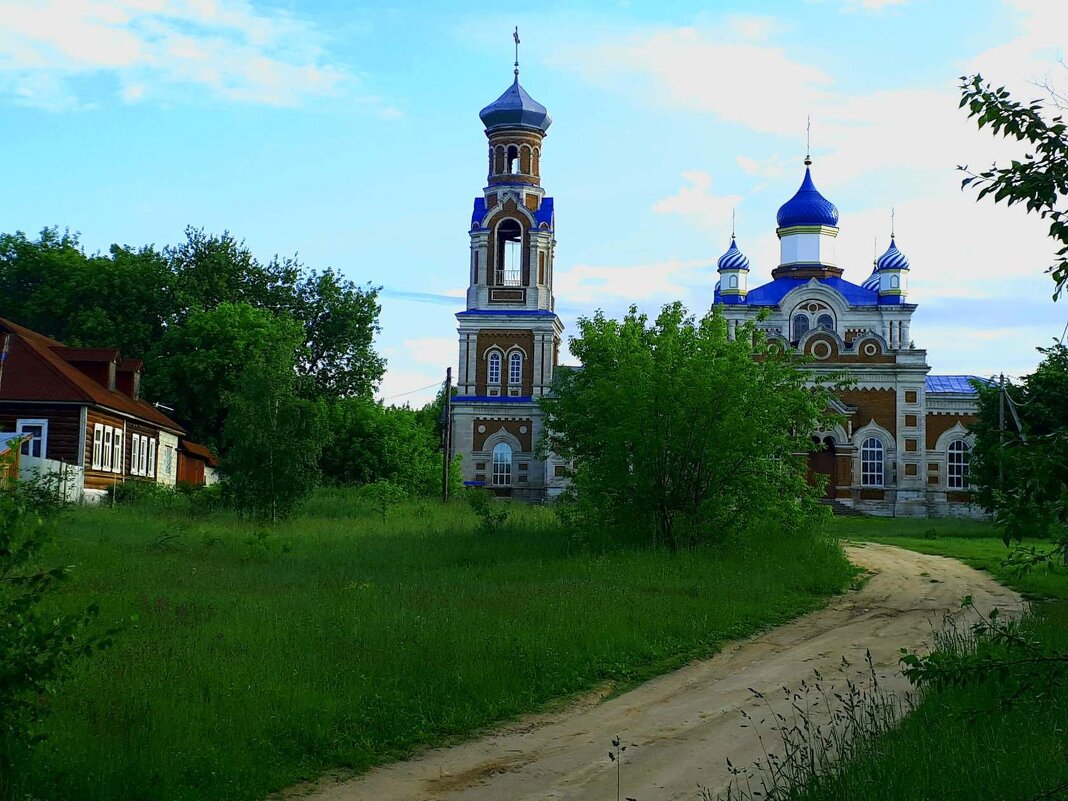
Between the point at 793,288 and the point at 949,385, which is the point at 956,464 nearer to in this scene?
the point at 949,385

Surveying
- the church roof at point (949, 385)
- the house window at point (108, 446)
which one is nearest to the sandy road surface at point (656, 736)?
the house window at point (108, 446)

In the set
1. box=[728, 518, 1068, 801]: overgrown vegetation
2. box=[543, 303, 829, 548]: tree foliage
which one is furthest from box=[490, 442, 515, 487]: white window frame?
box=[728, 518, 1068, 801]: overgrown vegetation

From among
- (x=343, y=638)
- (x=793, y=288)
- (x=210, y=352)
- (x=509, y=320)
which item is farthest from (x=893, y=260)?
(x=343, y=638)

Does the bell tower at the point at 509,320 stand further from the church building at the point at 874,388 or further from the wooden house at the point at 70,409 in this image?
the wooden house at the point at 70,409

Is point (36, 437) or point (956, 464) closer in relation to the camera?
point (36, 437)

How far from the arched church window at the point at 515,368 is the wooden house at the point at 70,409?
66.3 ft

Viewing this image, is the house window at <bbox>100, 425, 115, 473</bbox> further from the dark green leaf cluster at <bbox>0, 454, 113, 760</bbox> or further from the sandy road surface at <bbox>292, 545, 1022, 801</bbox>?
the dark green leaf cluster at <bbox>0, 454, 113, 760</bbox>

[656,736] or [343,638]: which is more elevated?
[343,638]

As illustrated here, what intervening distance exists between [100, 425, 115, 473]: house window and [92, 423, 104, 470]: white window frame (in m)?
0.26

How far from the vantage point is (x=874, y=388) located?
173 feet

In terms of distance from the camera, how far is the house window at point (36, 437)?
111 feet

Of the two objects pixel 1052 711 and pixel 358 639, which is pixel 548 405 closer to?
pixel 358 639

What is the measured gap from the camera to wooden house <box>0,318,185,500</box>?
1345 inches

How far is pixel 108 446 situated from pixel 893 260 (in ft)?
119
